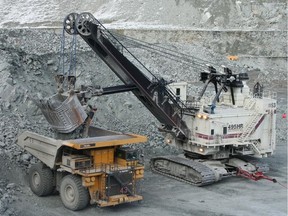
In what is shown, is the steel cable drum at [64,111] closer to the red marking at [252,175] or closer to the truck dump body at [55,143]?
the truck dump body at [55,143]

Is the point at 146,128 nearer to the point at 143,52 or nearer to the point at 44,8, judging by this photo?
the point at 143,52

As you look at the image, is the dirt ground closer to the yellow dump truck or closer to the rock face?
the yellow dump truck

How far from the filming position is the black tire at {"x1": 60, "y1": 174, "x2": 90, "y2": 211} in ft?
39.2

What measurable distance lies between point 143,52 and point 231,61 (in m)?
7.55

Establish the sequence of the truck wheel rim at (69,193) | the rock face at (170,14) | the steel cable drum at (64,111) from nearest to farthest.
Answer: the truck wheel rim at (69,193)
the steel cable drum at (64,111)
the rock face at (170,14)

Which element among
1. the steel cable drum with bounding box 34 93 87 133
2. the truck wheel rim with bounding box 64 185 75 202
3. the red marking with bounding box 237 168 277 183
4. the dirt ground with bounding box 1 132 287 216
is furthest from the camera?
the red marking with bounding box 237 168 277 183

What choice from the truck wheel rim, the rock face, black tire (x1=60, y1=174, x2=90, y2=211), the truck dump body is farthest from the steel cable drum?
the rock face

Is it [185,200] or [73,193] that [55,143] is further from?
[185,200]

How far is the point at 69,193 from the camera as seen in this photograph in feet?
40.2

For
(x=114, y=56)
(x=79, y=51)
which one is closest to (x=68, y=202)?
(x=114, y=56)

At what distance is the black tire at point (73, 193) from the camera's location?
12.0m

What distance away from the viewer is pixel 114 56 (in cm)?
1411

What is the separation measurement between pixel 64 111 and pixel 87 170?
5.27 ft

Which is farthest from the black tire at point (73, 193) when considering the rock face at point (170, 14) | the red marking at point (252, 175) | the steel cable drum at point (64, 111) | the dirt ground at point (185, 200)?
the rock face at point (170, 14)
